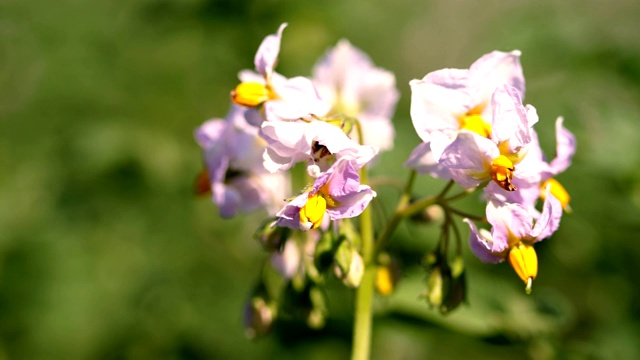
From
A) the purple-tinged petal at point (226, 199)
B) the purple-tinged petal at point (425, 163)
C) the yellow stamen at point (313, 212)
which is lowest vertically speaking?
the yellow stamen at point (313, 212)

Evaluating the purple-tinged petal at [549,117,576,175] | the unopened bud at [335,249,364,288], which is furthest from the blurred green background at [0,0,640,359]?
the purple-tinged petal at [549,117,576,175]

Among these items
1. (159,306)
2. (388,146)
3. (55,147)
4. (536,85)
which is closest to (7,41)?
(55,147)

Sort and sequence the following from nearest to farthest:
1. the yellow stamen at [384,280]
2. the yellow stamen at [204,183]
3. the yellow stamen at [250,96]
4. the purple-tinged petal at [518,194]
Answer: the purple-tinged petal at [518,194], the yellow stamen at [250,96], the yellow stamen at [384,280], the yellow stamen at [204,183]

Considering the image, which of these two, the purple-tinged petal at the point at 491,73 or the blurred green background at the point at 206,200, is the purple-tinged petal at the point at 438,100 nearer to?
the purple-tinged petal at the point at 491,73

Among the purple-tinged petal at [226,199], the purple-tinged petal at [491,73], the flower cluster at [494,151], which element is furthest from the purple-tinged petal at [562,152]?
the purple-tinged petal at [226,199]

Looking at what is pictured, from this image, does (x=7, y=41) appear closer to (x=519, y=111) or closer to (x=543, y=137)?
(x=543, y=137)

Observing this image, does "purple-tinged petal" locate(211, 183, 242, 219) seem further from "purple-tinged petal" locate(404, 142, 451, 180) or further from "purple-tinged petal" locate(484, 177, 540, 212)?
"purple-tinged petal" locate(484, 177, 540, 212)

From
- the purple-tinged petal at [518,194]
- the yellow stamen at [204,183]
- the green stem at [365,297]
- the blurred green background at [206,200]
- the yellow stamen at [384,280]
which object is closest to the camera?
the purple-tinged petal at [518,194]
